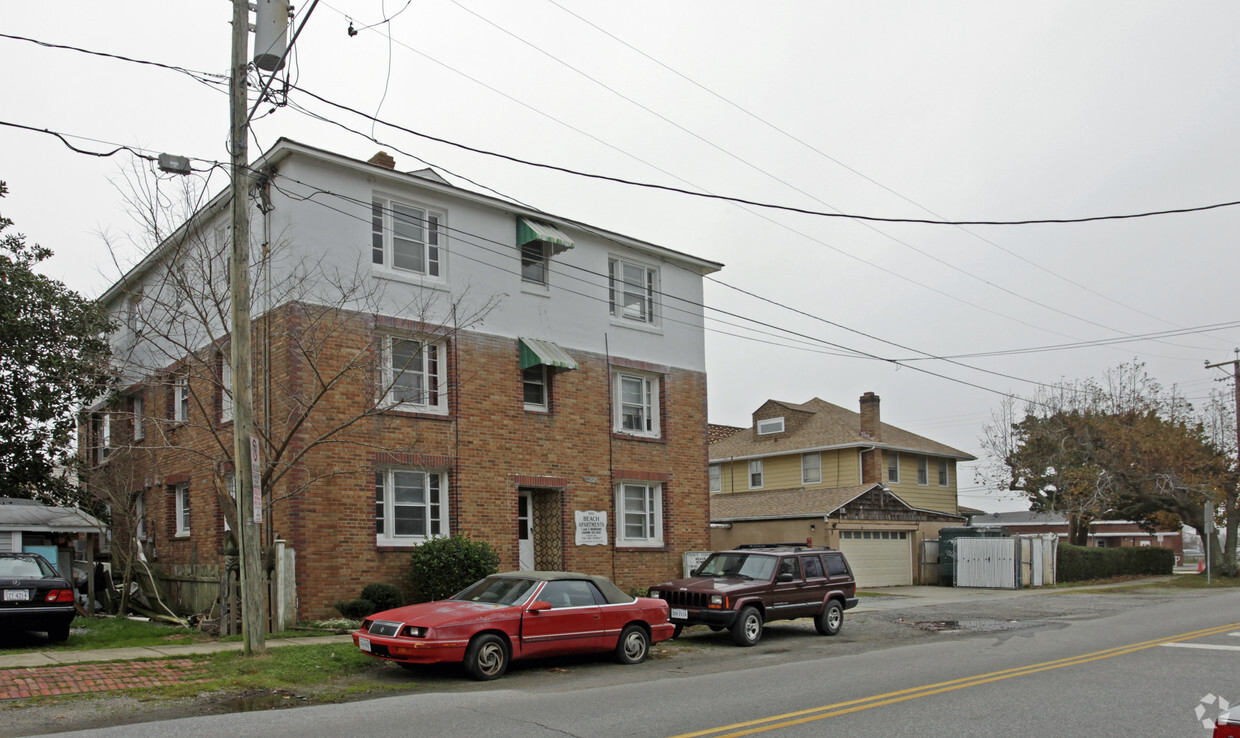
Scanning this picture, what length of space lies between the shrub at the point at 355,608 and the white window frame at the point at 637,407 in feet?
24.3

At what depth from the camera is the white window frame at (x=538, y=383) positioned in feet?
67.2

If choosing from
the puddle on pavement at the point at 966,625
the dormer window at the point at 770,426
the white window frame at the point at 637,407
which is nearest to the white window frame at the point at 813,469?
the dormer window at the point at 770,426

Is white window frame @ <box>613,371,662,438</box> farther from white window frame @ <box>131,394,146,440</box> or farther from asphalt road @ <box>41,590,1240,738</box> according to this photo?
white window frame @ <box>131,394,146,440</box>

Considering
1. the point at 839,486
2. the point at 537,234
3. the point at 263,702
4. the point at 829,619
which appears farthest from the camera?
the point at 839,486

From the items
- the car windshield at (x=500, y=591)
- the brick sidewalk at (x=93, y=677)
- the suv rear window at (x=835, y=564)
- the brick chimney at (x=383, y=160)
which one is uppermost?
the brick chimney at (x=383, y=160)

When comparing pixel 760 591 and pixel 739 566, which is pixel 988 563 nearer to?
pixel 739 566

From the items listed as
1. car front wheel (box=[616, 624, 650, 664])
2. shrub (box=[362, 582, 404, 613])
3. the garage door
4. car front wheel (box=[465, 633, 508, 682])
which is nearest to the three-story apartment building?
shrub (box=[362, 582, 404, 613])

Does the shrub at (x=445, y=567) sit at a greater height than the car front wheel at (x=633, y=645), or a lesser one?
greater

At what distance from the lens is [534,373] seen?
20.8 m

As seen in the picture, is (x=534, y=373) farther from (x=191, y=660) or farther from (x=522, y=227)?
(x=191, y=660)

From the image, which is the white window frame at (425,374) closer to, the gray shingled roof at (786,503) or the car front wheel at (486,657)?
the car front wheel at (486,657)

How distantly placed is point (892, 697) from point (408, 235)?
12.7 meters

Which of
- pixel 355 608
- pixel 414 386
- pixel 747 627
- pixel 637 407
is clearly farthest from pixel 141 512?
pixel 747 627

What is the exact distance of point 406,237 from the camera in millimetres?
18766
